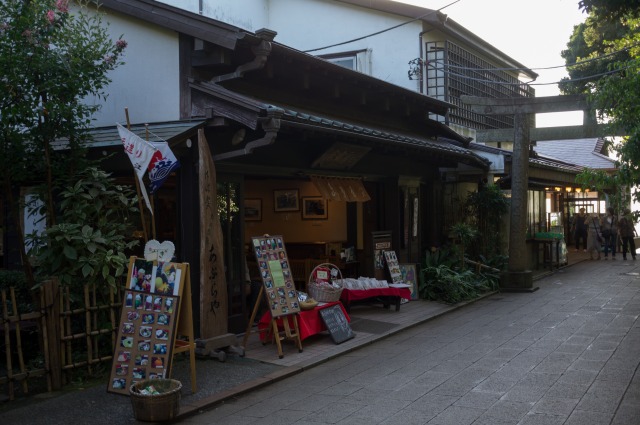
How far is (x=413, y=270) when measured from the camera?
14.6m

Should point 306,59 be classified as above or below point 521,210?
above

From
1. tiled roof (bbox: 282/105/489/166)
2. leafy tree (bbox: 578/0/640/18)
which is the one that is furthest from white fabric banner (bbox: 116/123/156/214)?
leafy tree (bbox: 578/0/640/18)

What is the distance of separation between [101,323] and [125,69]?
4.30 metres

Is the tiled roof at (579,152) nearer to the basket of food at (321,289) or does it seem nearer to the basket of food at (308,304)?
the basket of food at (321,289)

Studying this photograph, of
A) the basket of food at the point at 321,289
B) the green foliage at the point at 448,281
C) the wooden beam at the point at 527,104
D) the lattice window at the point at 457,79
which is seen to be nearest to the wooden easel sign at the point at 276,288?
the basket of food at the point at 321,289

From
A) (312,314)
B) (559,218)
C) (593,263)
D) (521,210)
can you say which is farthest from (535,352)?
(559,218)

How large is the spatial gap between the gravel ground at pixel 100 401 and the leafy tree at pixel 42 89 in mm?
1789

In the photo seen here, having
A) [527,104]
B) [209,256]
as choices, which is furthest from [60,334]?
[527,104]

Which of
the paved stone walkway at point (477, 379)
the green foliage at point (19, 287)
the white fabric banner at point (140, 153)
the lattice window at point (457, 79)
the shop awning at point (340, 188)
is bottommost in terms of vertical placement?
the paved stone walkway at point (477, 379)

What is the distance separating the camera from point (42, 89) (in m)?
7.94

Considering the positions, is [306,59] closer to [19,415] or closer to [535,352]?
[535,352]

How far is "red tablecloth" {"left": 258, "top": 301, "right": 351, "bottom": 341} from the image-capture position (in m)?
10.1

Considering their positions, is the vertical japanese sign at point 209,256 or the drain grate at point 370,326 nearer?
the vertical japanese sign at point 209,256

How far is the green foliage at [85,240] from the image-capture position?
25.7 ft
